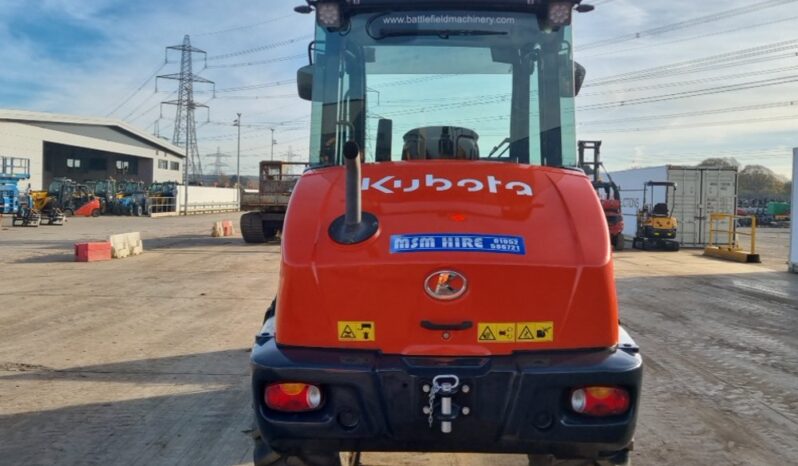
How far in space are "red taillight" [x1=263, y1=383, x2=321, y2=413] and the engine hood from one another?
18cm

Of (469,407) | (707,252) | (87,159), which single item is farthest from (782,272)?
(87,159)

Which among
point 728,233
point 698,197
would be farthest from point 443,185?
point 698,197

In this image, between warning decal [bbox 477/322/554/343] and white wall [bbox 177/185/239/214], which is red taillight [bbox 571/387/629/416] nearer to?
warning decal [bbox 477/322/554/343]

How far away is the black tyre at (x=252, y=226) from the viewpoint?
22203mm

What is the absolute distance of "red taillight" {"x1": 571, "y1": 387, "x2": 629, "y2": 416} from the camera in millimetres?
2656

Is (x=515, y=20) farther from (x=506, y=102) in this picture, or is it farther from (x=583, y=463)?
(x=583, y=463)

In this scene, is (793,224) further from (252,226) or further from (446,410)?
(446,410)

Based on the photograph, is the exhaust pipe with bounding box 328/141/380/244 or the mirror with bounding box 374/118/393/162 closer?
the exhaust pipe with bounding box 328/141/380/244

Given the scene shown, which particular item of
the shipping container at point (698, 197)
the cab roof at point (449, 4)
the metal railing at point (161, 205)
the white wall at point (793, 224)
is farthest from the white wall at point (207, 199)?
the cab roof at point (449, 4)

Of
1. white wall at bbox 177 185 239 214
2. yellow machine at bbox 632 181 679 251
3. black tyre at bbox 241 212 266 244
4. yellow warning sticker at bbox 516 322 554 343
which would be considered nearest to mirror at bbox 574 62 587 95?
yellow warning sticker at bbox 516 322 554 343

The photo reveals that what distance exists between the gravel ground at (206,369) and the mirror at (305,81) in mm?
2287

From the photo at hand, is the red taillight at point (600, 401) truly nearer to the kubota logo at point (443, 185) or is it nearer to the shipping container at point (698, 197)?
the kubota logo at point (443, 185)

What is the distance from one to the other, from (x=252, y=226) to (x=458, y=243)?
20125mm

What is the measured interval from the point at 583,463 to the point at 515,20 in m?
2.39
